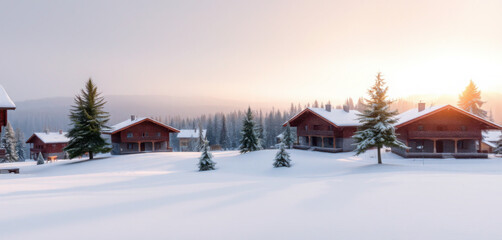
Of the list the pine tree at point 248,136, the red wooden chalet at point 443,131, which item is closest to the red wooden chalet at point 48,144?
the pine tree at point 248,136

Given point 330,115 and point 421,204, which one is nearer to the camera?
point 421,204

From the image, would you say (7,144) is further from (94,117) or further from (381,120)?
(381,120)

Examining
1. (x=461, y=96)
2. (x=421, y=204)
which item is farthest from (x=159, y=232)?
(x=461, y=96)

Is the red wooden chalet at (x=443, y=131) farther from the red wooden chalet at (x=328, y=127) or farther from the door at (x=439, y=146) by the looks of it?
the red wooden chalet at (x=328, y=127)

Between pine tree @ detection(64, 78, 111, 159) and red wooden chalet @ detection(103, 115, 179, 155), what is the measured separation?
22.8 feet

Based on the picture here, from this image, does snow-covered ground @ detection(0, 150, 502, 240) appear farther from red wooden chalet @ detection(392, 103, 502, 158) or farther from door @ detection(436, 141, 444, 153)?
door @ detection(436, 141, 444, 153)

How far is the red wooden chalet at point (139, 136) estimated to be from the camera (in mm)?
43562

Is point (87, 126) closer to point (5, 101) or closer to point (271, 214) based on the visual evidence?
point (5, 101)

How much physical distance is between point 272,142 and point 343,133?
66.2 m

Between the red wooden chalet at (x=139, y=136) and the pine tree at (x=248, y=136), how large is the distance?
51.2ft

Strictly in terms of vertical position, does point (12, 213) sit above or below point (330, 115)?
below

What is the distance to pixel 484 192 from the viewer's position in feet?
24.6

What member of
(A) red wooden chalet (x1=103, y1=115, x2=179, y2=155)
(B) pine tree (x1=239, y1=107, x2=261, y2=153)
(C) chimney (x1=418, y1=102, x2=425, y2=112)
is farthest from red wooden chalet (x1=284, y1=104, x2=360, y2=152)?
(A) red wooden chalet (x1=103, y1=115, x2=179, y2=155)

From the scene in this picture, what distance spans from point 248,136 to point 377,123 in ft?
60.3
